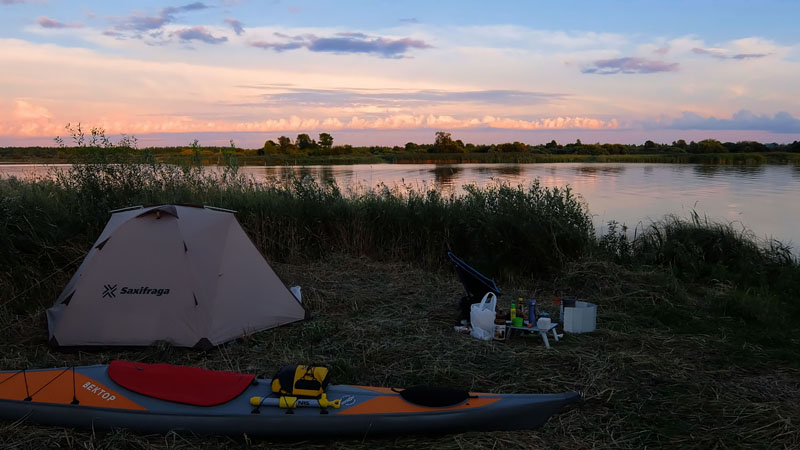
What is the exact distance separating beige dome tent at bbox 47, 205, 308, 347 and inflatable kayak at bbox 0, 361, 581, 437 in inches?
47.5

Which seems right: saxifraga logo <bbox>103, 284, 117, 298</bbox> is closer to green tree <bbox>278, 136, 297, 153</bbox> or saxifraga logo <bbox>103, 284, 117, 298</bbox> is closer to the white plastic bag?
the white plastic bag

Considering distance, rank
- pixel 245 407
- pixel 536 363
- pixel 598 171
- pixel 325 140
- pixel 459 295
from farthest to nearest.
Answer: pixel 325 140, pixel 598 171, pixel 459 295, pixel 536 363, pixel 245 407

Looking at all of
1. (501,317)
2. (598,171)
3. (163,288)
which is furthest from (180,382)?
(598,171)

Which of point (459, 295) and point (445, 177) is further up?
point (445, 177)

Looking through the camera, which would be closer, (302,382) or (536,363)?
(302,382)

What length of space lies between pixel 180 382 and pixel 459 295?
3679 mm

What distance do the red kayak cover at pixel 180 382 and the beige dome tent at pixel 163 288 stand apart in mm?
1082

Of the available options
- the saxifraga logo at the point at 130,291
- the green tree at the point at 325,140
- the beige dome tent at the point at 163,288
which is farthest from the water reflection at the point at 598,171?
the saxifraga logo at the point at 130,291

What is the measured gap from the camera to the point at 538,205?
831 centimetres

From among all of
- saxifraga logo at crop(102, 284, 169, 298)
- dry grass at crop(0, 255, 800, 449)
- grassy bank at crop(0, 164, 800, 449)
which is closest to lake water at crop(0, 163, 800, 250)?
grassy bank at crop(0, 164, 800, 449)

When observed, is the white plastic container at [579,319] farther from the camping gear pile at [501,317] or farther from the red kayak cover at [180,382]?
the red kayak cover at [180,382]

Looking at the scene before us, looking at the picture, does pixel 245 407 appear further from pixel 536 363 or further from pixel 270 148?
pixel 270 148

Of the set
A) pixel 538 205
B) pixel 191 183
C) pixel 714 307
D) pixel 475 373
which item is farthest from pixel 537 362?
pixel 191 183

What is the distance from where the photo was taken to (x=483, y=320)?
4957 mm
